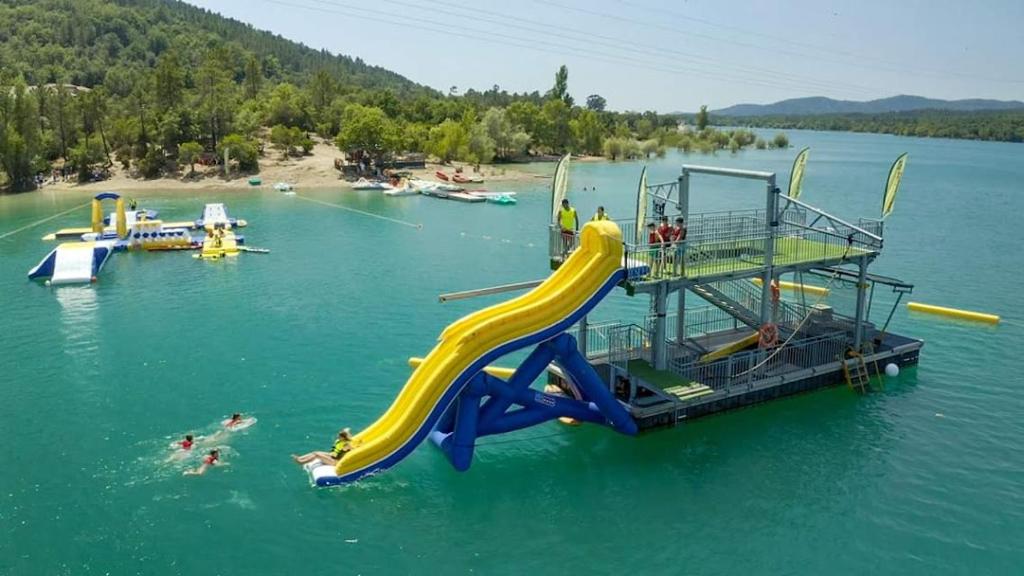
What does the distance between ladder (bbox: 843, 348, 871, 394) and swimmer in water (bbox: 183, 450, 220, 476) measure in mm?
21838

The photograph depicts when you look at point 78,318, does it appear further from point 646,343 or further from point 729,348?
point 729,348

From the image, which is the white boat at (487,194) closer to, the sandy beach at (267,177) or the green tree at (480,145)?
the sandy beach at (267,177)

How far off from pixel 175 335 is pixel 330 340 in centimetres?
747

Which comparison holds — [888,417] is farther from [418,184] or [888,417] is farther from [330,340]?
[418,184]

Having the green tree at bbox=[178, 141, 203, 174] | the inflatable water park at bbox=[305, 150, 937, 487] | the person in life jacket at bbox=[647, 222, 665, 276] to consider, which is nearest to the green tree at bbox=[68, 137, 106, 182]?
the green tree at bbox=[178, 141, 203, 174]

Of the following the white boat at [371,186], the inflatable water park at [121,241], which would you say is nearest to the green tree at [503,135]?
the white boat at [371,186]

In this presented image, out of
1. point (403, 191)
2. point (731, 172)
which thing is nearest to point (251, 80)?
point (403, 191)

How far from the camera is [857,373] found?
29250mm

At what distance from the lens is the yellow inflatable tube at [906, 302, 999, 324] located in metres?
38.3

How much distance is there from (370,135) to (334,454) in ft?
302

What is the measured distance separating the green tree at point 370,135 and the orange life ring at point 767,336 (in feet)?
292

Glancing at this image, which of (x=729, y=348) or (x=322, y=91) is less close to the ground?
(x=322, y=91)

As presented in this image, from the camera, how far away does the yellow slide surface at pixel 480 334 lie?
845 inches

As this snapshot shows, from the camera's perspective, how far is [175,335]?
36188mm
